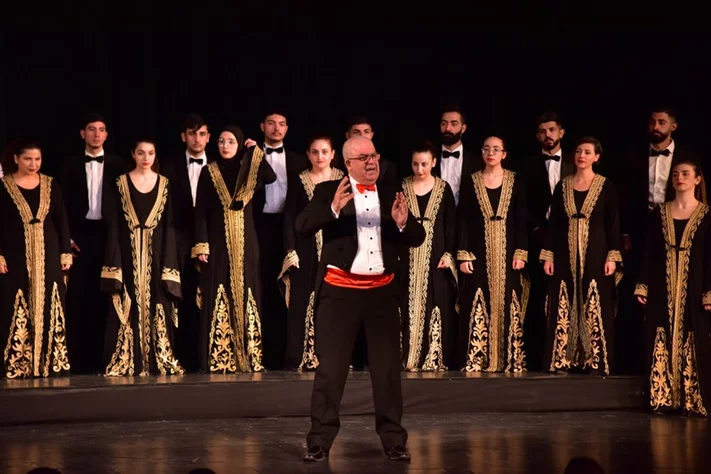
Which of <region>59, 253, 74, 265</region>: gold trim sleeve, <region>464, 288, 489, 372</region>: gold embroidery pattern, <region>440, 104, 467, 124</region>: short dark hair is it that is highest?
<region>440, 104, 467, 124</region>: short dark hair

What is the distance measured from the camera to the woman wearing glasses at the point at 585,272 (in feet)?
22.6

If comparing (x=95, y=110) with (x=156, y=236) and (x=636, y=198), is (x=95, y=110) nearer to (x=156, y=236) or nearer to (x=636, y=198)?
(x=156, y=236)

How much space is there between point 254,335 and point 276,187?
0.95m

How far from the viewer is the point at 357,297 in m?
5.14

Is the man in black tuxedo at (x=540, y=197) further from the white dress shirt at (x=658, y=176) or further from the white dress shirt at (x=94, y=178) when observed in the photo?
the white dress shirt at (x=94, y=178)

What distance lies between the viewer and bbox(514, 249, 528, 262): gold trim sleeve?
7.10 metres

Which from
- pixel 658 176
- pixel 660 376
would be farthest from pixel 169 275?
pixel 658 176

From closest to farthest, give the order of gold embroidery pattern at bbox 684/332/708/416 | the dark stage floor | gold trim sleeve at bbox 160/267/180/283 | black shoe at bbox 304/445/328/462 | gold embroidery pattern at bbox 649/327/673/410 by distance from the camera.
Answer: the dark stage floor → black shoe at bbox 304/445/328/462 → gold embroidery pattern at bbox 684/332/708/416 → gold embroidery pattern at bbox 649/327/673/410 → gold trim sleeve at bbox 160/267/180/283

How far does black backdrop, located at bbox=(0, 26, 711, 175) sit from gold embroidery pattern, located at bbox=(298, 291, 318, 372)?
1374 millimetres

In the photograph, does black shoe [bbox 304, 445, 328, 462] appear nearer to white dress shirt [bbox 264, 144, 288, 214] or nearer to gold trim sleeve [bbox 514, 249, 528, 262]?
gold trim sleeve [bbox 514, 249, 528, 262]

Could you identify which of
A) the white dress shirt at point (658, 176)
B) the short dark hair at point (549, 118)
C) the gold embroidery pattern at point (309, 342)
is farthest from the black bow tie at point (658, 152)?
the gold embroidery pattern at point (309, 342)

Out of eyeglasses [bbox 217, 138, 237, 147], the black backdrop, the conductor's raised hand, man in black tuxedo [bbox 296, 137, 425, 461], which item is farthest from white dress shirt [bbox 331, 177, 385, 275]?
the black backdrop

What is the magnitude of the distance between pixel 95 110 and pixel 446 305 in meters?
2.44

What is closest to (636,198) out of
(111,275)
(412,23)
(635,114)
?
(635,114)
